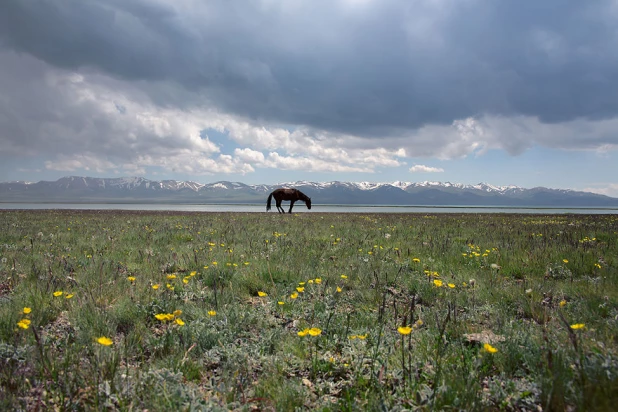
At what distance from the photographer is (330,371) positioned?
3.05 meters

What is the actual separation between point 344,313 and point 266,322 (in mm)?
1157

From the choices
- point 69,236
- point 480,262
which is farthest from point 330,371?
point 69,236

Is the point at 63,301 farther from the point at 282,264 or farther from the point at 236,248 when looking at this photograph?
the point at 236,248

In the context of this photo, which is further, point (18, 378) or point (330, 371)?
point (330, 371)

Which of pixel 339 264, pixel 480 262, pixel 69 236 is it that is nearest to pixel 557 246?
pixel 480 262

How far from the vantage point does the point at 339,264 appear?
7.33 m

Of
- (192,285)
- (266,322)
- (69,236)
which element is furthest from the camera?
(69,236)

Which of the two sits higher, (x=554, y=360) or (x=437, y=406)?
(x=554, y=360)

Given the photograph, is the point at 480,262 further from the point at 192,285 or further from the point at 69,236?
the point at 69,236

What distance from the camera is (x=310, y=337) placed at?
3701 millimetres

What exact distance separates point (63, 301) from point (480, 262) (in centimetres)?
846

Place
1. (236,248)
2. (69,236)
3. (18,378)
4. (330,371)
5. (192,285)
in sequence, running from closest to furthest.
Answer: (18,378) < (330,371) < (192,285) < (236,248) < (69,236)

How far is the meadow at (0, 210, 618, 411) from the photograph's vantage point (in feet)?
7.95

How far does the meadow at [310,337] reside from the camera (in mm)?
2424
